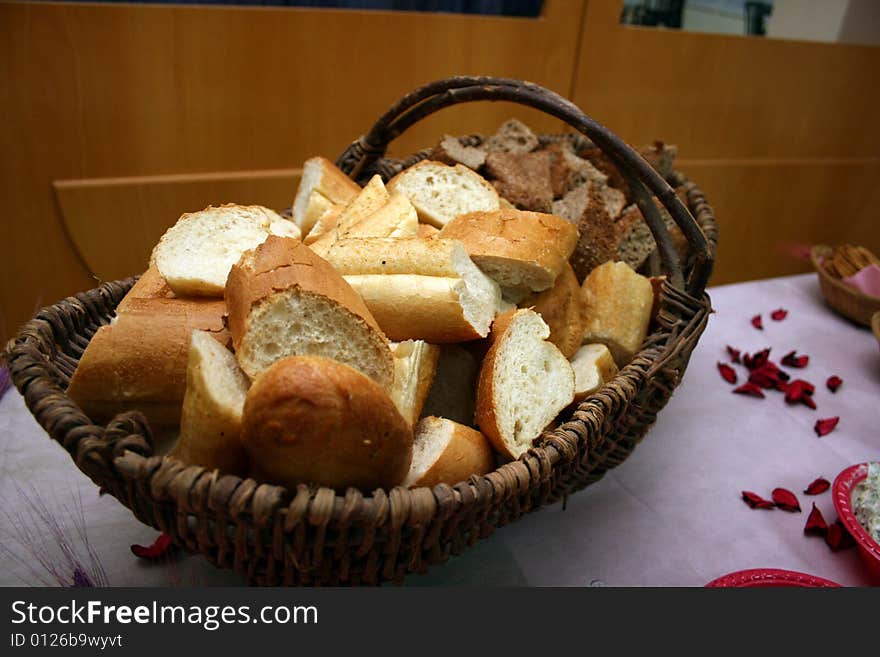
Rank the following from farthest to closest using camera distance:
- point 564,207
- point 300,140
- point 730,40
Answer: point 730,40
point 300,140
point 564,207

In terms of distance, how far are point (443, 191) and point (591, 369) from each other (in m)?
0.47

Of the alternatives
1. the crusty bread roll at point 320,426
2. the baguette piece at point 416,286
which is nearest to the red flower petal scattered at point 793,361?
the baguette piece at point 416,286

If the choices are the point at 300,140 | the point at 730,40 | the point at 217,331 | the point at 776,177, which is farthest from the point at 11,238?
the point at 776,177

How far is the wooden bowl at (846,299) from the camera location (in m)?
1.67

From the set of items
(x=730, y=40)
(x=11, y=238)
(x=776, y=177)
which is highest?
(x=730, y=40)

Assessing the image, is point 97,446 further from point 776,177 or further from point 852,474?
point 776,177

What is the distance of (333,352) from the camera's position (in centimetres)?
80

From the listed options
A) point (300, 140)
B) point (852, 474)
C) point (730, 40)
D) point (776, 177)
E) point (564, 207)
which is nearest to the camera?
point (852, 474)

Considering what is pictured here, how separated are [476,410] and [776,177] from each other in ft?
10.1

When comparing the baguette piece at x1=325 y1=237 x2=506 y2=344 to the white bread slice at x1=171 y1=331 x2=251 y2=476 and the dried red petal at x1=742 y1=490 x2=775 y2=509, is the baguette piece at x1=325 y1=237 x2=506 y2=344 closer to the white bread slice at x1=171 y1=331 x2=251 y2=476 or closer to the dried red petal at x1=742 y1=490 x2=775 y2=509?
the white bread slice at x1=171 y1=331 x2=251 y2=476

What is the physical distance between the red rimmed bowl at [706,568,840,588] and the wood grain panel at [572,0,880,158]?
7.18ft

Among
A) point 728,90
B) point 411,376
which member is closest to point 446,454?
point 411,376

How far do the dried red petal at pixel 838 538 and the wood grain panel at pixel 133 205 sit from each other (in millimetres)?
1893

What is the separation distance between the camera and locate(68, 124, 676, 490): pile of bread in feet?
2.28
